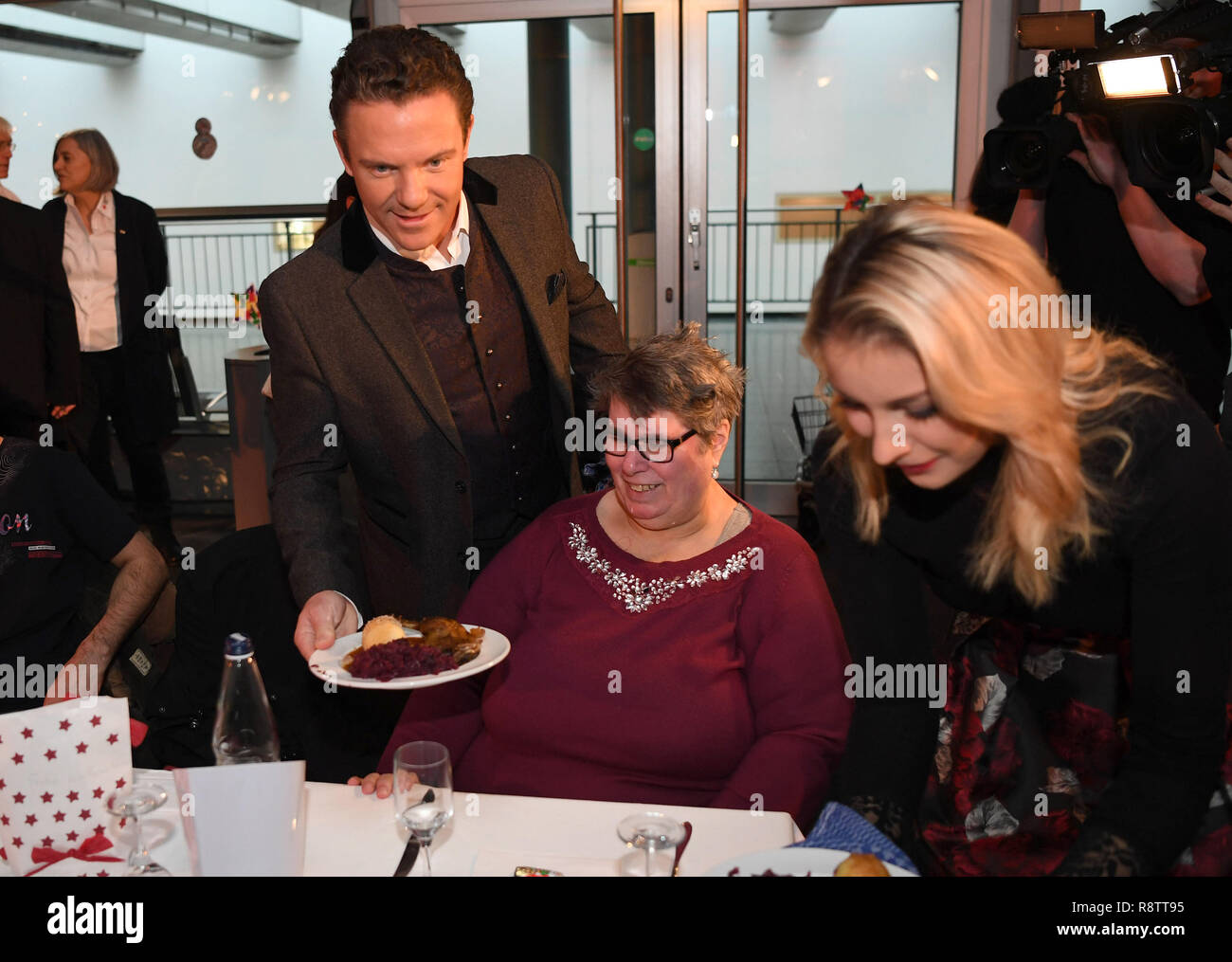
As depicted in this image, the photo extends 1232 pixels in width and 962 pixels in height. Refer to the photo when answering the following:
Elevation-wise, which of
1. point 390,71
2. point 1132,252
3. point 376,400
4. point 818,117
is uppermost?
point 818,117

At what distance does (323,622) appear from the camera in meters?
1.77

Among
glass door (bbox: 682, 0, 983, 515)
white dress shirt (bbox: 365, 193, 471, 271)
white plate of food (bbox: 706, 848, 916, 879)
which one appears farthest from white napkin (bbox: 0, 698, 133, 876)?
glass door (bbox: 682, 0, 983, 515)

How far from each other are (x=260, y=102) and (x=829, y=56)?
2.82 m

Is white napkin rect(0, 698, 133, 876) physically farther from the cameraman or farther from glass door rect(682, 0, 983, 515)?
glass door rect(682, 0, 983, 515)

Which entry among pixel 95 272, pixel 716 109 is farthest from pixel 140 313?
pixel 716 109

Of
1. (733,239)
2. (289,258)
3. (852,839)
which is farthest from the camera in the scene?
(289,258)

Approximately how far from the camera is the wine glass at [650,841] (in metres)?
1.31

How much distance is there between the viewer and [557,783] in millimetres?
1876

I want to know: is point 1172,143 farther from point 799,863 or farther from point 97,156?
point 97,156

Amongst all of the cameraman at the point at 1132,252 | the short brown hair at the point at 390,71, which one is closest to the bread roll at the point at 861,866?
the short brown hair at the point at 390,71

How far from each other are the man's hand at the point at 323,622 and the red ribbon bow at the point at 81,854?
38 centimetres

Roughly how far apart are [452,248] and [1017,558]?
1243mm

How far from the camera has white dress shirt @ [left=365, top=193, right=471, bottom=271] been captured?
2.09m
